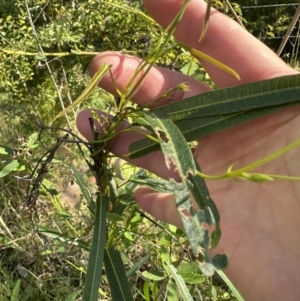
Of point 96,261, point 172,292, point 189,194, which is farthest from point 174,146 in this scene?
point 172,292

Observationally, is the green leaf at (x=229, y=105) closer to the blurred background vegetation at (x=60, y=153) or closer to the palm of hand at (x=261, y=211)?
the palm of hand at (x=261, y=211)

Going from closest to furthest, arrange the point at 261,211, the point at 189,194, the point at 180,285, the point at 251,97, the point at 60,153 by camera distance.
→ the point at 189,194, the point at 251,97, the point at 261,211, the point at 180,285, the point at 60,153

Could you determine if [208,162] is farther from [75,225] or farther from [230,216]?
[75,225]

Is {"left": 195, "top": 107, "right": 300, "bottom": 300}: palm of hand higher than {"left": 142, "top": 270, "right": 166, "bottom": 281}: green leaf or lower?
higher

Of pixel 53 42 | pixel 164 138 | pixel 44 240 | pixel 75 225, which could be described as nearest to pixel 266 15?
pixel 53 42

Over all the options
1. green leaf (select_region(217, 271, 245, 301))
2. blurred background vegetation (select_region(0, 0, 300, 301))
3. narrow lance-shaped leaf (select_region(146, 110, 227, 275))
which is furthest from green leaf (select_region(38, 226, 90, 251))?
narrow lance-shaped leaf (select_region(146, 110, 227, 275))

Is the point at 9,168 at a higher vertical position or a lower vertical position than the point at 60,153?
higher

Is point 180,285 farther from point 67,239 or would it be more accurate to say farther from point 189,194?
point 189,194

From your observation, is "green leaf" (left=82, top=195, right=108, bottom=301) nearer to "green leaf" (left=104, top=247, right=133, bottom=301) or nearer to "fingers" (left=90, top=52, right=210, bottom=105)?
"green leaf" (left=104, top=247, right=133, bottom=301)
